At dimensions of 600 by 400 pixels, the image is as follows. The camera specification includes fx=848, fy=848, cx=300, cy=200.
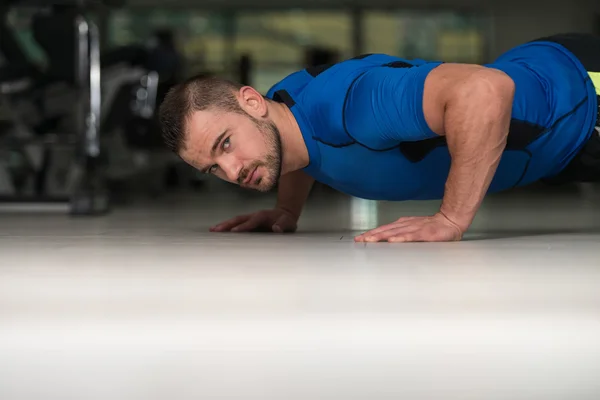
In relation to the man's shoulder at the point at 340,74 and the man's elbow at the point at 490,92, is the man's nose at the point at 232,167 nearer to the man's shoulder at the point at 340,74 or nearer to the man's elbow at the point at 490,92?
the man's shoulder at the point at 340,74

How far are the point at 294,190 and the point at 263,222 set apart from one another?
11 cm

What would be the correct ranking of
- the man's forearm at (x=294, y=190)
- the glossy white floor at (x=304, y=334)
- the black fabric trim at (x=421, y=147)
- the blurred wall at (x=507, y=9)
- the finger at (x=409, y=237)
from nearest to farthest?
1. the glossy white floor at (x=304, y=334)
2. the finger at (x=409, y=237)
3. the black fabric trim at (x=421, y=147)
4. the man's forearm at (x=294, y=190)
5. the blurred wall at (x=507, y=9)

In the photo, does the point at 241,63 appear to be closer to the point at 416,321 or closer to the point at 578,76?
the point at 578,76

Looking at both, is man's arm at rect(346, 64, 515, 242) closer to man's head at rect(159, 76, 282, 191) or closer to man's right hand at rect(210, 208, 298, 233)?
man's head at rect(159, 76, 282, 191)

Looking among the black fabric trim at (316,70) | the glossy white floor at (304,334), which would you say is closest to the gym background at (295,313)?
the glossy white floor at (304,334)

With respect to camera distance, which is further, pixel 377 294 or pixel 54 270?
pixel 54 270

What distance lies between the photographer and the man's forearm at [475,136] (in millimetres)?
1349

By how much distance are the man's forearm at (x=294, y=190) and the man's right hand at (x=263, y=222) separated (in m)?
0.02

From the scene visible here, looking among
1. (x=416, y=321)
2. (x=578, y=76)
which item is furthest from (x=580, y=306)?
(x=578, y=76)

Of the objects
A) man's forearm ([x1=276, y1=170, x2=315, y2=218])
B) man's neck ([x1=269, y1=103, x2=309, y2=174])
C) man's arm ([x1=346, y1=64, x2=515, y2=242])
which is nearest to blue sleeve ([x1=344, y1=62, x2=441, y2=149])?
man's arm ([x1=346, y1=64, x2=515, y2=242])

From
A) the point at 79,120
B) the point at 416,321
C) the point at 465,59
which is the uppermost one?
the point at 416,321

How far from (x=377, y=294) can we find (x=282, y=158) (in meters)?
0.74

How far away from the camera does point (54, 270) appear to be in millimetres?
1086

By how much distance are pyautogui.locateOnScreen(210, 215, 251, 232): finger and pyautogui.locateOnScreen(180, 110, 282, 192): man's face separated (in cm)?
38
